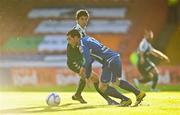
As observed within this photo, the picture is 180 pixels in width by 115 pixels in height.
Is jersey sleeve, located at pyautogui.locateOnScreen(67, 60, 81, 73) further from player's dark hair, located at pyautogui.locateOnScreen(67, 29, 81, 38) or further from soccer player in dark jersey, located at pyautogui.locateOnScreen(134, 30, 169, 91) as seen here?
soccer player in dark jersey, located at pyautogui.locateOnScreen(134, 30, 169, 91)

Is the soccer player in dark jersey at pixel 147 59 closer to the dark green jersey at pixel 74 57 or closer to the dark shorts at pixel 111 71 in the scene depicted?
the dark green jersey at pixel 74 57

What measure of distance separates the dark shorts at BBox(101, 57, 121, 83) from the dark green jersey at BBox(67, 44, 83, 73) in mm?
1609

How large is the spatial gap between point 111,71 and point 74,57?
5.85ft

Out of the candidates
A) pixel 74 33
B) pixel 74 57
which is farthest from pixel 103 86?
pixel 74 57

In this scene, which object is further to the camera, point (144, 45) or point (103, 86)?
point (144, 45)

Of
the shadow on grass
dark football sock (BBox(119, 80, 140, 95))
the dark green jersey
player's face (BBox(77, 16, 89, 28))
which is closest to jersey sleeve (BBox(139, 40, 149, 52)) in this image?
the dark green jersey

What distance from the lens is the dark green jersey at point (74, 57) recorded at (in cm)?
1450

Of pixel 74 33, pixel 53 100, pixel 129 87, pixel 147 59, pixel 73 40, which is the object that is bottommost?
pixel 53 100

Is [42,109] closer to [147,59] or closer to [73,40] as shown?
[73,40]

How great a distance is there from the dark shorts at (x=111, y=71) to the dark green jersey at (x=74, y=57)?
63.3 inches

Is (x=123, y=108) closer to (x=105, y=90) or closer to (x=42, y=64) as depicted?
(x=105, y=90)

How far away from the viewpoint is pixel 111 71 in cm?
1304

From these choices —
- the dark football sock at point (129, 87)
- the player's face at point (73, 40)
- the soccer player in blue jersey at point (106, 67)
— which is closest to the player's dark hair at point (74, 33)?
the player's face at point (73, 40)

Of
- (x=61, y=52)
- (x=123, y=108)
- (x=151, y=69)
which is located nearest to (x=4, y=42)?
(x=61, y=52)
